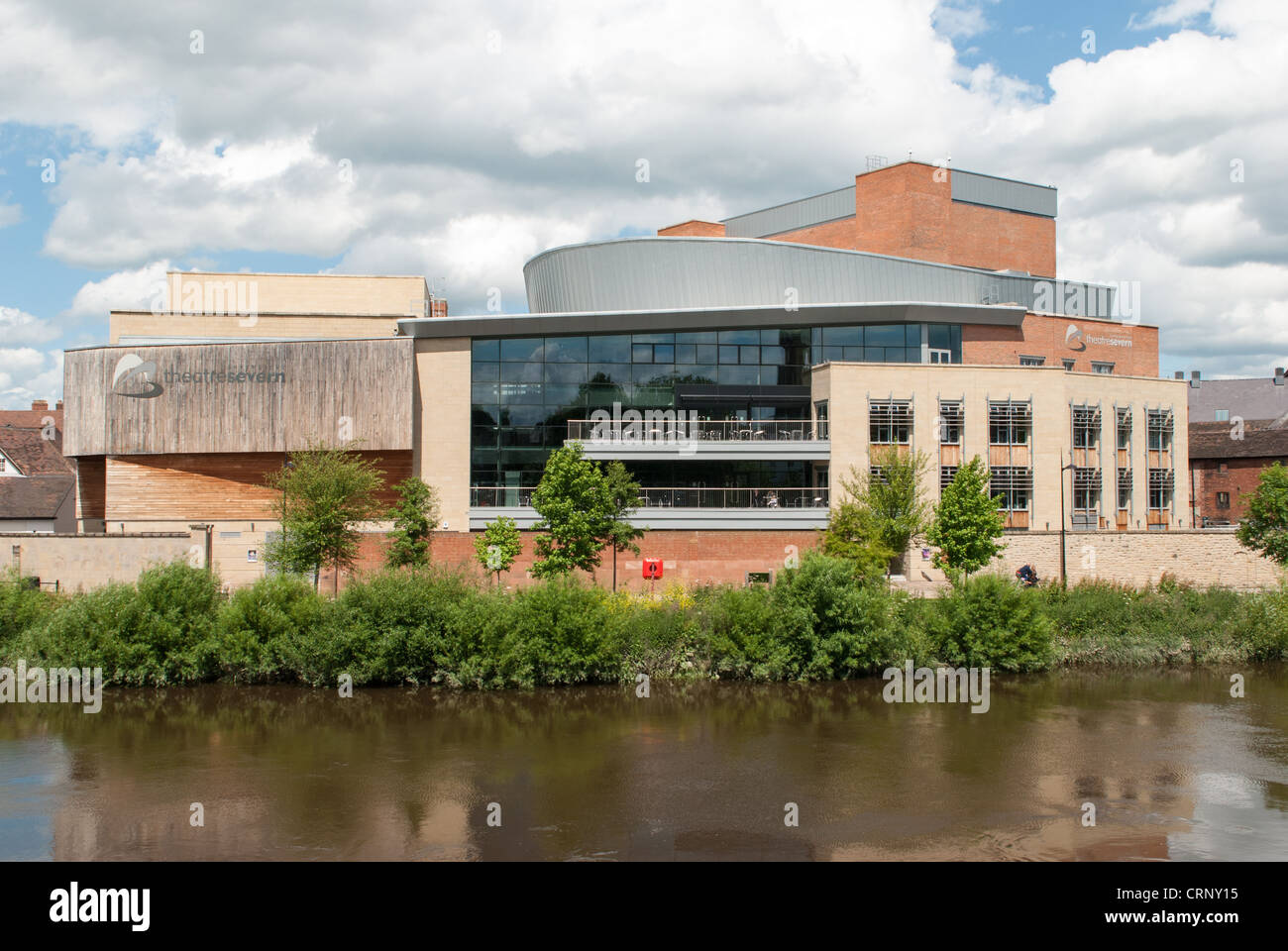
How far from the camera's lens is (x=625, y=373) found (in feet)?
131

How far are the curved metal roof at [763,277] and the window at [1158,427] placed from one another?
23.4 ft

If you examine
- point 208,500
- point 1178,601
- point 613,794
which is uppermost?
point 208,500

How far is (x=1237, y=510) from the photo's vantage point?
58.9 meters

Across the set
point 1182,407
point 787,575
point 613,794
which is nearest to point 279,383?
point 787,575

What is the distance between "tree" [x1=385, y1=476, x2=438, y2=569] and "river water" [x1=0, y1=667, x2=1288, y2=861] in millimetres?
11674

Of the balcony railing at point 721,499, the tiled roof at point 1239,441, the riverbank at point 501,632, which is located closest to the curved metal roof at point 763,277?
the balcony railing at point 721,499

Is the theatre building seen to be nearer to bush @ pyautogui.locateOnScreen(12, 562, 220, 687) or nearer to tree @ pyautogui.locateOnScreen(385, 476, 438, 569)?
tree @ pyautogui.locateOnScreen(385, 476, 438, 569)

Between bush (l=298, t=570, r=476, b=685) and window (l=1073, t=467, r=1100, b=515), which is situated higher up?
window (l=1073, t=467, r=1100, b=515)

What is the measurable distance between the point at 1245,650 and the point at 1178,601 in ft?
7.27

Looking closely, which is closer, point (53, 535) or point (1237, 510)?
point (53, 535)

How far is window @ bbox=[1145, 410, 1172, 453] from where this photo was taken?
141 feet

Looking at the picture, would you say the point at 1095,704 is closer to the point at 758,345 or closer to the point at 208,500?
the point at 758,345

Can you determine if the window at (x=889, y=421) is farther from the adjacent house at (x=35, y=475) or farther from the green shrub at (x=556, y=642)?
the adjacent house at (x=35, y=475)

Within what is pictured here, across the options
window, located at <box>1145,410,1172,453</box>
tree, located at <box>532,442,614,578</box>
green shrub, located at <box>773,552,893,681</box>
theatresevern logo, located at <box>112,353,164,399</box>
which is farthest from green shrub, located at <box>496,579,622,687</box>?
window, located at <box>1145,410,1172,453</box>
